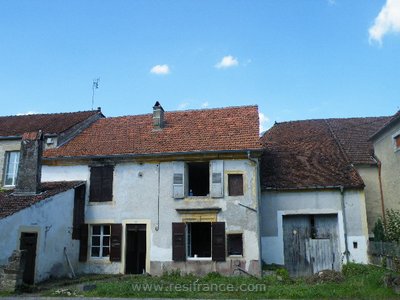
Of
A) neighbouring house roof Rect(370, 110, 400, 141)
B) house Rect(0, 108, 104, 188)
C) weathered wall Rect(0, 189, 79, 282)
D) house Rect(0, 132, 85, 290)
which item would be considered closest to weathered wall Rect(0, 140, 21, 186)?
house Rect(0, 108, 104, 188)

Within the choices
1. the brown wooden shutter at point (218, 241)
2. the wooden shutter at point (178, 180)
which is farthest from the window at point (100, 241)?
the brown wooden shutter at point (218, 241)

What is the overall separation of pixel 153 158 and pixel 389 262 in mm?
10958

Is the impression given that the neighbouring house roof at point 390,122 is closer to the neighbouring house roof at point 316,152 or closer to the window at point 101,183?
the neighbouring house roof at point 316,152

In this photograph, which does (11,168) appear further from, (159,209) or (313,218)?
(313,218)

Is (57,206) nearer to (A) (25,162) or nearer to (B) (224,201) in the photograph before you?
(A) (25,162)

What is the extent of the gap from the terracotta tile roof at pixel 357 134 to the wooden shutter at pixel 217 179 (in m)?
7.65

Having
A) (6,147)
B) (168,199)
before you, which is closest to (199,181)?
(168,199)

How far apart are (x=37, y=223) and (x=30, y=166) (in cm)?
303

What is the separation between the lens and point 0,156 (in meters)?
21.6

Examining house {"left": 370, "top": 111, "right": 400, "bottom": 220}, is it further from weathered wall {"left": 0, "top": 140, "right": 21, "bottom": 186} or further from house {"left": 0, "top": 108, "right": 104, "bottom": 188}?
weathered wall {"left": 0, "top": 140, "right": 21, "bottom": 186}

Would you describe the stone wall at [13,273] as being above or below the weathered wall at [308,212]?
below

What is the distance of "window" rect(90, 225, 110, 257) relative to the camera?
19.3 meters

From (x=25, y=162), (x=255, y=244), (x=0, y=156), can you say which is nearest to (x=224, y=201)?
(x=255, y=244)

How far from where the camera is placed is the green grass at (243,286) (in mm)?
12664
